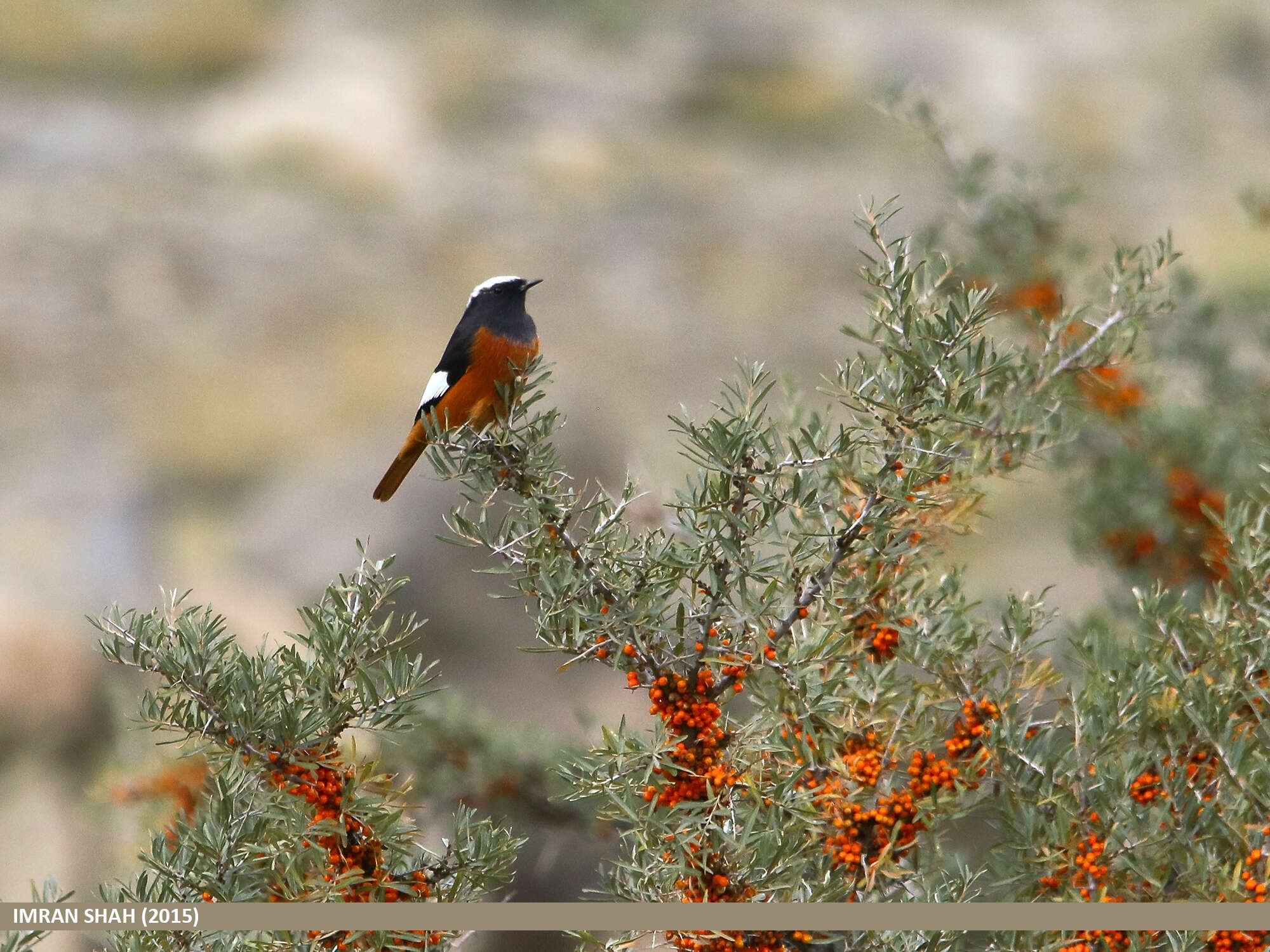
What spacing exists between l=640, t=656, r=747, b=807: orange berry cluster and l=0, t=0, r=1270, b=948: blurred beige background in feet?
27.9

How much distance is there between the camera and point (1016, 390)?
1.89 m

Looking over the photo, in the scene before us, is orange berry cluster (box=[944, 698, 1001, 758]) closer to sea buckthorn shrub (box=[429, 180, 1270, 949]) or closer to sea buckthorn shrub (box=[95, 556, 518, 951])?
sea buckthorn shrub (box=[429, 180, 1270, 949])

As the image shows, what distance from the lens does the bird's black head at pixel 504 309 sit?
2594 mm

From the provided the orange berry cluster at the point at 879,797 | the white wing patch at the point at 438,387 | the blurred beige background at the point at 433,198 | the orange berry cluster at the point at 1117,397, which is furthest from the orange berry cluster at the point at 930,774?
the blurred beige background at the point at 433,198

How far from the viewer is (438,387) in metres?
2.67

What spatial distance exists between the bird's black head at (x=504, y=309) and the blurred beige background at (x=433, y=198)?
7039 millimetres

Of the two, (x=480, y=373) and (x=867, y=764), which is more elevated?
(x=480, y=373)

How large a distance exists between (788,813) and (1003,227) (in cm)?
191

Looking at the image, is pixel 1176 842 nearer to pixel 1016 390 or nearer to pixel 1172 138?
pixel 1016 390

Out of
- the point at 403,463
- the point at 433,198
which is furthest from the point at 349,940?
the point at 433,198

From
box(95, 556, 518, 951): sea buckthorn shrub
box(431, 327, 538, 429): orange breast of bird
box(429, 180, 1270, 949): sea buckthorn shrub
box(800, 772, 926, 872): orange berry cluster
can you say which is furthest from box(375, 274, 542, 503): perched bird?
box(800, 772, 926, 872): orange berry cluster

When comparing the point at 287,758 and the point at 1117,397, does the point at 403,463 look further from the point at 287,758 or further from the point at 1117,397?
the point at 1117,397

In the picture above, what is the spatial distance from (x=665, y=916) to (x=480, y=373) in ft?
4.94

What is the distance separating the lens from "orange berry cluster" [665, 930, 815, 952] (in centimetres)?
130
